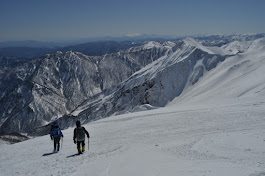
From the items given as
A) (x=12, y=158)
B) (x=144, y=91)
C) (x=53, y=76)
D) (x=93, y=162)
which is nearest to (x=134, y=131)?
(x=93, y=162)

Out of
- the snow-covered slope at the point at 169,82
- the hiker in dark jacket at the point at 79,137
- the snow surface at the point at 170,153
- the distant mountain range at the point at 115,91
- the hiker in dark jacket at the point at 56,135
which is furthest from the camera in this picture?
the distant mountain range at the point at 115,91

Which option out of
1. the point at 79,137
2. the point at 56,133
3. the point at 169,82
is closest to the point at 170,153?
the point at 79,137

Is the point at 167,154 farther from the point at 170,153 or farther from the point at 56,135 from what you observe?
the point at 56,135

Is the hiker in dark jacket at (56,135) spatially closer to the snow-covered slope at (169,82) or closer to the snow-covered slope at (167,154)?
the snow-covered slope at (167,154)

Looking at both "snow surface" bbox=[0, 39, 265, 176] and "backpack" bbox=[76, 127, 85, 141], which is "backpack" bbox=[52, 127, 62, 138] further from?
"backpack" bbox=[76, 127, 85, 141]

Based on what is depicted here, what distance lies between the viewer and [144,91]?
9212 cm

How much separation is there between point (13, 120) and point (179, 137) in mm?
147989

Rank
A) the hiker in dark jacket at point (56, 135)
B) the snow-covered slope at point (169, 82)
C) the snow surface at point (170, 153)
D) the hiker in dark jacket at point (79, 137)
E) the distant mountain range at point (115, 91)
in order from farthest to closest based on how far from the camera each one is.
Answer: the distant mountain range at point (115, 91) < the snow-covered slope at point (169, 82) < the hiker in dark jacket at point (56, 135) < the hiker in dark jacket at point (79, 137) < the snow surface at point (170, 153)

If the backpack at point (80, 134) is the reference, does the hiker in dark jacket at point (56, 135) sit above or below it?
below

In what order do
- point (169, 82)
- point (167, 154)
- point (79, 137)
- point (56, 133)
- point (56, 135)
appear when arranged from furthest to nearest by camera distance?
point (169, 82)
point (56, 133)
point (56, 135)
point (79, 137)
point (167, 154)

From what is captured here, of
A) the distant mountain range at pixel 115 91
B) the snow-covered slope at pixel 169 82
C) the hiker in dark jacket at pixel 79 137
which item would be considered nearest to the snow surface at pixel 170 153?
the hiker in dark jacket at pixel 79 137

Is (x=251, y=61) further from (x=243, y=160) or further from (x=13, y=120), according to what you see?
(x=13, y=120)

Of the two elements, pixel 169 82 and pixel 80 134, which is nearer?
pixel 80 134

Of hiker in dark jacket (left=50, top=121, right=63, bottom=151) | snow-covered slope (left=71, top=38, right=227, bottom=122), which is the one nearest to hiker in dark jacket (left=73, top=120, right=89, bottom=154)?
hiker in dark jacket (left=50, top=121, right=63, bottom=151)
